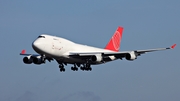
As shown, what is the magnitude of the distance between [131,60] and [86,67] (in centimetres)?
824

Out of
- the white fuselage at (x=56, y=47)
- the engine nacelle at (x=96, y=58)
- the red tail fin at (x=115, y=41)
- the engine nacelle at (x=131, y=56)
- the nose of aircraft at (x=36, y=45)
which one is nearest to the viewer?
the nose of aircraft at (x=36, y=45)

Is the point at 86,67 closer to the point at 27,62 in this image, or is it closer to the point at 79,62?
the point at 79,62

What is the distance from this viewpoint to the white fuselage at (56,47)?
8156 cm

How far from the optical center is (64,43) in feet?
279

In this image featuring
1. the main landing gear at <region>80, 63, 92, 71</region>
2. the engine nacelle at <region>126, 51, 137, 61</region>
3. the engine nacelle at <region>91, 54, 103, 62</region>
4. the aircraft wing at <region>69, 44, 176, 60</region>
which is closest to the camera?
the aircraft wing at <region>69, 44, 176, 60</region>

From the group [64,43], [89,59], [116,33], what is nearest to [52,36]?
[64,43]

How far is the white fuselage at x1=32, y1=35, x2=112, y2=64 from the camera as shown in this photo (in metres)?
81.6

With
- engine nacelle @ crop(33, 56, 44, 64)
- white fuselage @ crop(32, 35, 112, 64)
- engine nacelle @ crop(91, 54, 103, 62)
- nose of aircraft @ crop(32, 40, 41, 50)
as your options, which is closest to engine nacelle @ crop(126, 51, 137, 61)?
engine nacelle @ crop(91, 54, 103, 62)

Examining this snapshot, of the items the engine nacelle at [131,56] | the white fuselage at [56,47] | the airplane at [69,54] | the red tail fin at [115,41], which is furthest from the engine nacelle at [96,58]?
the red tail fin at [115,41]

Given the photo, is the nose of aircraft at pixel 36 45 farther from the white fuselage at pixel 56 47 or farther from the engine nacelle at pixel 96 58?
the engine nacelle at pixel 96 58

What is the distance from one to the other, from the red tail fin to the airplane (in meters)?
7.81

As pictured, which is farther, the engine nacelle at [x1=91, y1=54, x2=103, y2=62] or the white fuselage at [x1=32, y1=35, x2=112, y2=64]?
the engine nacelle at [x1=91, y1=54, x2=103, y2=62]

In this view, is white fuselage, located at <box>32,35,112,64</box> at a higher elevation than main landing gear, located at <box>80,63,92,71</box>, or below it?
higher

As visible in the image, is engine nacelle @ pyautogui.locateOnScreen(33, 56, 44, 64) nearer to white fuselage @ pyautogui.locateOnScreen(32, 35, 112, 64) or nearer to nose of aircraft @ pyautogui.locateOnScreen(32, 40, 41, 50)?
white fuselage @ pyautogui.locateOnScreen(32, 35, 112, 64)
